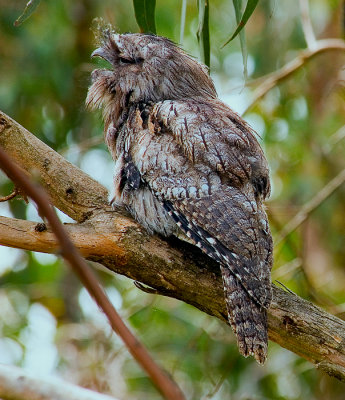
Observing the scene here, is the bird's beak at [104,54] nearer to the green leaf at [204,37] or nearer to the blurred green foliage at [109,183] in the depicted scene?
the green leaf at [204,37]

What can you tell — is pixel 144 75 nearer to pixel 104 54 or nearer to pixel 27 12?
pixel 104 54

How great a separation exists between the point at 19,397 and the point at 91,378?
11.7 feet

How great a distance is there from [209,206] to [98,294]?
2.04 metres

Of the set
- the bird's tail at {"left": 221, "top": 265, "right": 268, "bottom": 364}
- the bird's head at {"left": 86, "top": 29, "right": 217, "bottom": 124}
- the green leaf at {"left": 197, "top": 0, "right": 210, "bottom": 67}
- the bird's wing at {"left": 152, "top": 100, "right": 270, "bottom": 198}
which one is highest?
the green leaf at {"left": 197, "top": 0, "right": 210, "bottom": 67}

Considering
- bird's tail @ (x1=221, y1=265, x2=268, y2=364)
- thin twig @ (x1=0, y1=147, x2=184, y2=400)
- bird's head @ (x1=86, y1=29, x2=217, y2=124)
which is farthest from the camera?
bird's head @ (x1=86, y1=29, x2=217, y2=124)

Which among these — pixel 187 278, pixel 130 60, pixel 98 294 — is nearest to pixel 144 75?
pixel 130 60

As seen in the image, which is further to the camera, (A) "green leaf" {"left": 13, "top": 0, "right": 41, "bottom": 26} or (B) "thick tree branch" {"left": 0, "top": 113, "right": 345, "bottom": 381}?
(A) "green leaf" {"left": 13, "top": 0, "right": 41, "bottom": 26}

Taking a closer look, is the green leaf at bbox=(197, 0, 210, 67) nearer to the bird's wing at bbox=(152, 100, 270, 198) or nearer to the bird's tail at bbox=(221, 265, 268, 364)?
the bird's wing at bbox=(152, 100, 270, 198)

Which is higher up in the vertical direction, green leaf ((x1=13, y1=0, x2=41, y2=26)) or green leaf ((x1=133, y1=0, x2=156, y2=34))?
green leaf ((x1=133, y1=0, x2=156, y2=34))

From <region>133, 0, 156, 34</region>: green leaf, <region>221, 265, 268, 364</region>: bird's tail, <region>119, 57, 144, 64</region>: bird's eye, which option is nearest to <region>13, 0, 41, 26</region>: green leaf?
<region>133, 0, 156, 34</region>: green leaf

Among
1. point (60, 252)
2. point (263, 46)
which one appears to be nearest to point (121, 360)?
point (263, 46)

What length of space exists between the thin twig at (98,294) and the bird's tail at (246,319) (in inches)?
74.0

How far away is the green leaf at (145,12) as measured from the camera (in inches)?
128

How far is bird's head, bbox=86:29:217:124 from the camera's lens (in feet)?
11.5
